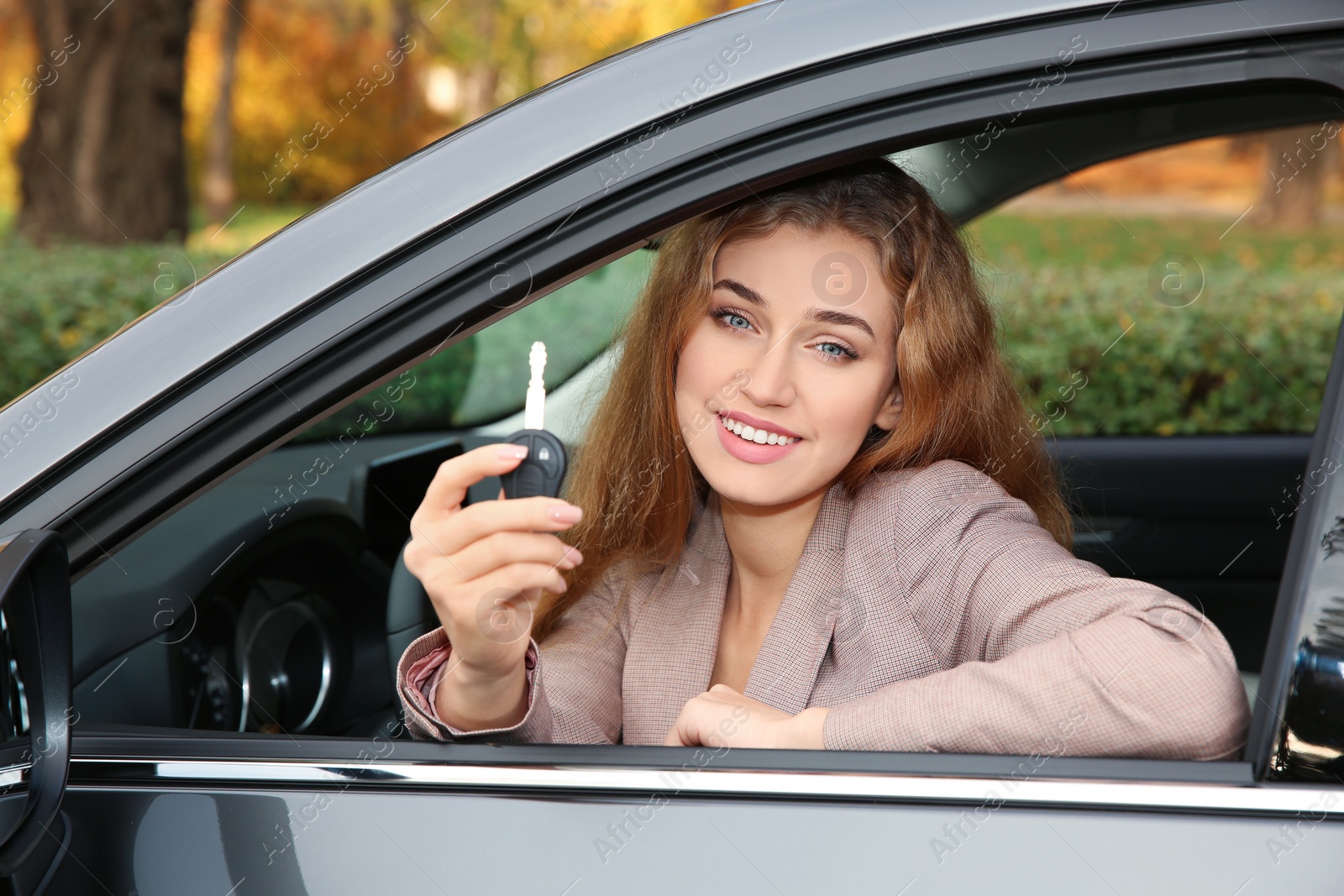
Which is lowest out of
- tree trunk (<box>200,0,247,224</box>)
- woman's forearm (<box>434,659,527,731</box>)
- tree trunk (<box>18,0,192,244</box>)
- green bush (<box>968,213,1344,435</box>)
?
woman's forearm (<box>434,659,527,731</box>)

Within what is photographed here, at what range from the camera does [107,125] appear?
23.7 ft

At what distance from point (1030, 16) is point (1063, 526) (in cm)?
113

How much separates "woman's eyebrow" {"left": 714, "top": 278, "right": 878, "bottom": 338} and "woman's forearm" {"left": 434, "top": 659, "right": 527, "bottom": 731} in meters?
0.62

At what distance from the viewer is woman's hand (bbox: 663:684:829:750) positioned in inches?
48.9

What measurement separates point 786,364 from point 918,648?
0.43 meters

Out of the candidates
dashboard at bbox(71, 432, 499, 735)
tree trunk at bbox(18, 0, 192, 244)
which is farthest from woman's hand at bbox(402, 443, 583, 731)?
tree trunk at bbox(18, 0, 192, 244)

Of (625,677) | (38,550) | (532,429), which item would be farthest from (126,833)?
(625,677)

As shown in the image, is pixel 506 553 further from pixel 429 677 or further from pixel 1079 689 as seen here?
pixel 1079 689

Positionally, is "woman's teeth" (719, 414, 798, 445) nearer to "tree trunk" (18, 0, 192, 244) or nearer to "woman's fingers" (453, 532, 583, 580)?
"woman's fingers" (453, 532, 583, 580)

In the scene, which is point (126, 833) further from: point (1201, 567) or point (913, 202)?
point (1201, 567)

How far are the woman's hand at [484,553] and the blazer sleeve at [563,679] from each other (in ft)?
0.30

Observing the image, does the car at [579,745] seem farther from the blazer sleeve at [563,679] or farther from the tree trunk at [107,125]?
the tree trunk at [107,125]

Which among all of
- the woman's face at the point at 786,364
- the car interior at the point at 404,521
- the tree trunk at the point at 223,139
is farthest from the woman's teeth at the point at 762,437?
the tree trunk at the point at 223,139

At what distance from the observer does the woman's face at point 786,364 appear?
1.57m
